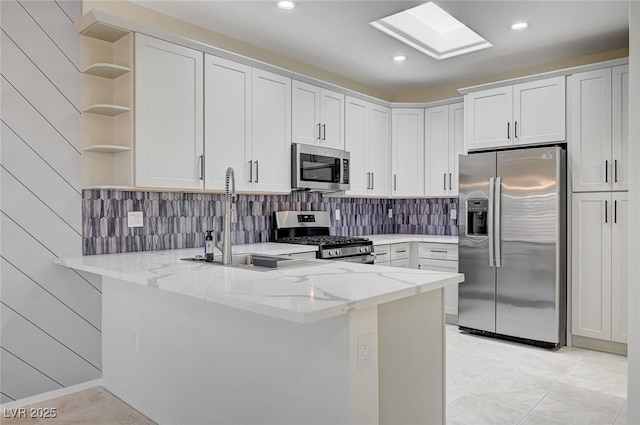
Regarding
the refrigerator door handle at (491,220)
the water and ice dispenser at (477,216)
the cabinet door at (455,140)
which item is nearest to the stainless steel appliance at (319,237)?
the water and ice dispenser at (477,216)

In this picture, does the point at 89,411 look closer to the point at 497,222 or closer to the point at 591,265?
the point at 497,222

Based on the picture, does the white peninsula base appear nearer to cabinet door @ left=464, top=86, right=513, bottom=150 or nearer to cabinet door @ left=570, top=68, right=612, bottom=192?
cabinet door @ left=570, top=68, right=612, bottom=192

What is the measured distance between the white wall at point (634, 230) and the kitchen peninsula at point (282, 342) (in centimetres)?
74

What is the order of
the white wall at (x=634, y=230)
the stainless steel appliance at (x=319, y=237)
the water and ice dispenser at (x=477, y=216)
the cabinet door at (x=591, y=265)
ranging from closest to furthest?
the white wall at (x=634, y=230), the cabinet door at (x=591, y=265), the stainless steel appliance at (x=319, y=237), the water and ice dispenser at (x=477, y=216)

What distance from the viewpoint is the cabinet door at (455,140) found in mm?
4746

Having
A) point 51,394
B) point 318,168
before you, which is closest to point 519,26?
point 318,168

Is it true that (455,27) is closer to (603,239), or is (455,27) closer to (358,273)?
(603,239)

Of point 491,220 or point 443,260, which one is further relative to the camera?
point 443,260

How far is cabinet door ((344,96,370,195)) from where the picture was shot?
4.46 metres

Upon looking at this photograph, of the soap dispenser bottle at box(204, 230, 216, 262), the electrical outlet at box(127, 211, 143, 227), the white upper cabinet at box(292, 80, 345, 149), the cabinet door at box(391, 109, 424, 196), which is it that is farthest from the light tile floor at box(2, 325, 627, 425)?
the white upper cabinet at box(292, 80, 345, 149)

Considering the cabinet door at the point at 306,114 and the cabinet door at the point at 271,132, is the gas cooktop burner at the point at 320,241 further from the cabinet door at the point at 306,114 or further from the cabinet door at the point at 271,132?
the cabinet door at the point at 306,114

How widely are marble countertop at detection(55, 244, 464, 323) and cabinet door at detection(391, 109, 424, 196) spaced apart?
8.94 feet

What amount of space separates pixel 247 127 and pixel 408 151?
2.16 meters

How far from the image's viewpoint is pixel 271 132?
12.1ft
